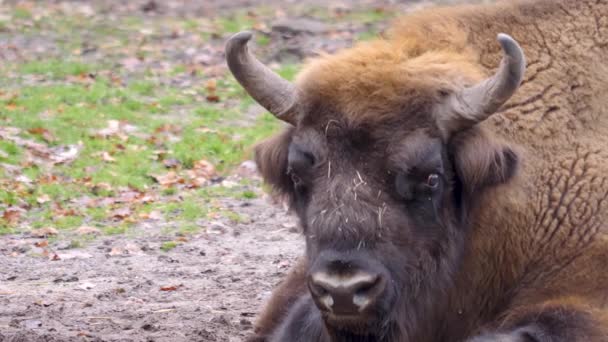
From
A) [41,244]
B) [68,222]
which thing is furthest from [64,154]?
[41,244]

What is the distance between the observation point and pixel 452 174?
5840 mm

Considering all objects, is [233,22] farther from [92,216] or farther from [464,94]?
[464,94]

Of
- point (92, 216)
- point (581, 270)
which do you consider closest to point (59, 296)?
point (92, 216)

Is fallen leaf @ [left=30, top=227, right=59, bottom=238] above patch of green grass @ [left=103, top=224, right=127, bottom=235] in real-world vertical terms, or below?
above

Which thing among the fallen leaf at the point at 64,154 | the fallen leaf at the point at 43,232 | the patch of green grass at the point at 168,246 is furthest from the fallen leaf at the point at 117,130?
the patch of green grass at the point at 168,246

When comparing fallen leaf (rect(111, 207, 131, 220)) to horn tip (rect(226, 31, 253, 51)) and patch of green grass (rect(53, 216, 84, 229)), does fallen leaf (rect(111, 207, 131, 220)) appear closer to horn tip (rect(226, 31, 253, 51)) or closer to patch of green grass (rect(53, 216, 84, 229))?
patch of green grass (rect(53, 216, 84, 229))

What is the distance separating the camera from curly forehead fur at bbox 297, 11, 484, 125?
564 cm

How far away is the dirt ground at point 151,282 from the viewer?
730cm

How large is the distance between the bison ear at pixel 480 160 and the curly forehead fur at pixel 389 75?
0.89 feet

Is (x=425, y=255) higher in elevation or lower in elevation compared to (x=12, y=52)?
higher

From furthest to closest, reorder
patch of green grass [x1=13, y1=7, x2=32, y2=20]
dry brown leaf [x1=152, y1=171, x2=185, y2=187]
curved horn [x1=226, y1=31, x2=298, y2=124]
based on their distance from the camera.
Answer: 1. patch of green grass [x1=13, y1=7, x2=32, y2=20]
2. dry brown leaf [x1=152, y1=171, x2=185, y2=187]
3. curved horn [x1=226, y1=31, x2=298, y2=124]

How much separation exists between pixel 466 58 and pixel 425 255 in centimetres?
116

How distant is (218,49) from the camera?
18.0 m

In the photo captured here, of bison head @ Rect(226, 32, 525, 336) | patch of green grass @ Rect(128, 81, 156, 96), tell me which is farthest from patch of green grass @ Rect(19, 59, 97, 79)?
bison head @ Rect(226, 32, 525, 336)
